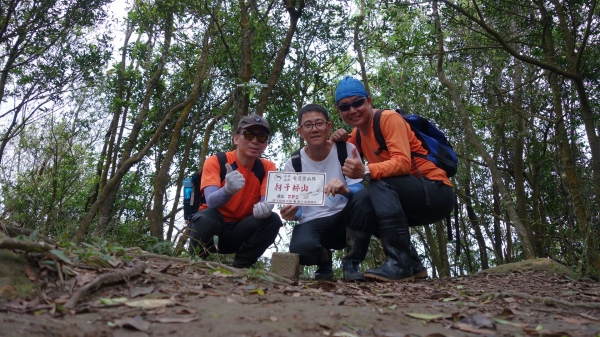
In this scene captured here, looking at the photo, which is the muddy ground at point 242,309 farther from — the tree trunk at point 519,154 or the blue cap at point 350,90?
the tree trunk at point 519,154

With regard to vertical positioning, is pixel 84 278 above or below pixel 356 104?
below

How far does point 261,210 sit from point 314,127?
2.74 feet

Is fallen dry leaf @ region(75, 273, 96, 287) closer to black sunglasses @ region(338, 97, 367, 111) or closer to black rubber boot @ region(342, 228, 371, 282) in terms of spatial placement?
black rubber boot @ region(342, 228, 371, 282)

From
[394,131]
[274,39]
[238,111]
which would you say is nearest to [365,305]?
[394,131]

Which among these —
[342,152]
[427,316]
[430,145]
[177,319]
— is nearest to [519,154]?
[430,145]

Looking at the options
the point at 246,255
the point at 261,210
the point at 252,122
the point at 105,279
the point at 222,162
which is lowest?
the point at 105,279

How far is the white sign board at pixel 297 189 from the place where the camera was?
14.5 ft

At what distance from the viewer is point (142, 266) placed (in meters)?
2.85

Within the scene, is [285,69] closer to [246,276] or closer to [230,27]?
[230,27]

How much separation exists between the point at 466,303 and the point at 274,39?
8550 mm

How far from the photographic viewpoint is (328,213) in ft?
15.4

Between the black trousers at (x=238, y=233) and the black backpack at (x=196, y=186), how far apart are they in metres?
0.32

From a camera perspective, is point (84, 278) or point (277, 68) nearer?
point (84, 278)

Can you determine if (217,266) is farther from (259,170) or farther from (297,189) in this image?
(259,170)
